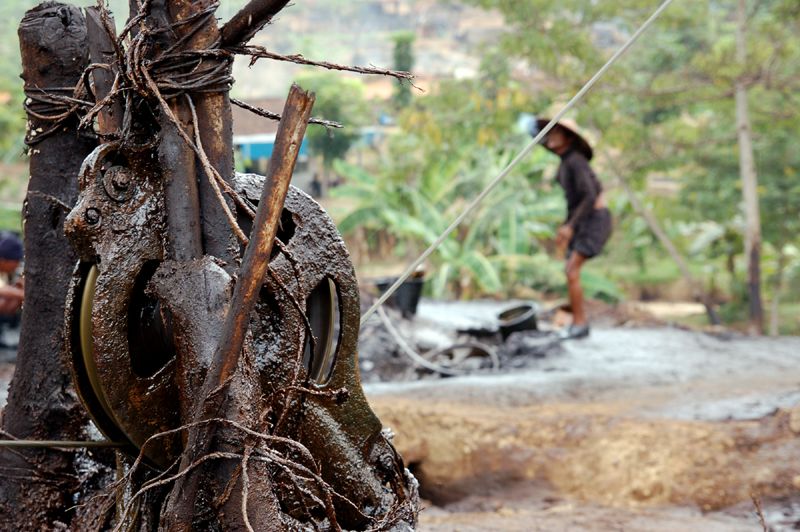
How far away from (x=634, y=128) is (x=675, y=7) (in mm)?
1781

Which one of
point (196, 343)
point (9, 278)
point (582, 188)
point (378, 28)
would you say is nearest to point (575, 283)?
point (582, 188)

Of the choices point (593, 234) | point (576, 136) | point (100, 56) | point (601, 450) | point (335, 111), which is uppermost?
point (335, 111)

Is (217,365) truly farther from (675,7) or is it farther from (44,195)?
(675,7)

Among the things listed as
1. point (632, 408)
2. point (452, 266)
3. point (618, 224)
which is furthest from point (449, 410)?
point (618, 224)

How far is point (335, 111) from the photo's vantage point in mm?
16312

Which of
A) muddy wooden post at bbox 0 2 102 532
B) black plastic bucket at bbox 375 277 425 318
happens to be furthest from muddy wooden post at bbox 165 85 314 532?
black plastic bucket at bbox 375 277 425 318

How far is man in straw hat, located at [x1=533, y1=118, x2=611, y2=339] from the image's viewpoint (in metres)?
7.20

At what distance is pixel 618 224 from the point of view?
17500 millimetres

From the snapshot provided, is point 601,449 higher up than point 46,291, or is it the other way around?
point 46,291

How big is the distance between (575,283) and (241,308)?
6255mm

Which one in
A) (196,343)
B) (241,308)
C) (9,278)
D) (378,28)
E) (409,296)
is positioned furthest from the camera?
(378,28)

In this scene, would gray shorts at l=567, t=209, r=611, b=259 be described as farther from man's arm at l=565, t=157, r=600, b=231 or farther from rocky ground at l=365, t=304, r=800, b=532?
rocky ground at l=365, t=304, r=800, b=532

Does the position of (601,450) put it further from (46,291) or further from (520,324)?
(520,324)

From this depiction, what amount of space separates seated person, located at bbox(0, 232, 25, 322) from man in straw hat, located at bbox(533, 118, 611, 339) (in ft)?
19.9
